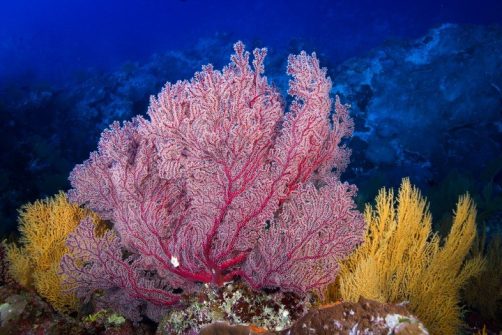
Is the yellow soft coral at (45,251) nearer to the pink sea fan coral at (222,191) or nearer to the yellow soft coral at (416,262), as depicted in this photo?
the pink sea fan coral at (222,191)

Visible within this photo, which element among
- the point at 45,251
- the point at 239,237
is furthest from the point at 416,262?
the point at 45,251

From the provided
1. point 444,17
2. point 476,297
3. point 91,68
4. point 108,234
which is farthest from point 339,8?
point 108,234

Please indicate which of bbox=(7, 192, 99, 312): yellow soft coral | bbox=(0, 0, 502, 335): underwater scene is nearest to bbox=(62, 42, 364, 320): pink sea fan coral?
bbox=(0, 0, 502, 335): underwater scene

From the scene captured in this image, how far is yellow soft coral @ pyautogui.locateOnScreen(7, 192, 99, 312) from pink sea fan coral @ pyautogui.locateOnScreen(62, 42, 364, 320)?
112 cm

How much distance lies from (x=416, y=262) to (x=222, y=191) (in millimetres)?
2211

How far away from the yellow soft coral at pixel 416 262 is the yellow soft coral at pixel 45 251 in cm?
352

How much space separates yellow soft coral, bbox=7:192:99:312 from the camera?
4.34m

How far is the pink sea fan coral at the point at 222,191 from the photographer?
Result: 286 centimetres

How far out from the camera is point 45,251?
14.8 feet

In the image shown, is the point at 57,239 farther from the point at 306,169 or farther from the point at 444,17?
the point at 444,17

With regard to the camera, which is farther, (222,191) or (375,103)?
(375,103)

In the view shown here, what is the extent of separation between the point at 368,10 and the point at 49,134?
2267cm

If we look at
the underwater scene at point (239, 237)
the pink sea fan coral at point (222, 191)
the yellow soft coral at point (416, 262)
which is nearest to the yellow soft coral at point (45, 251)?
the underwater scene at point (239, 237)

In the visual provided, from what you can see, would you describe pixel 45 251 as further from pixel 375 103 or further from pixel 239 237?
pixel 375 103
